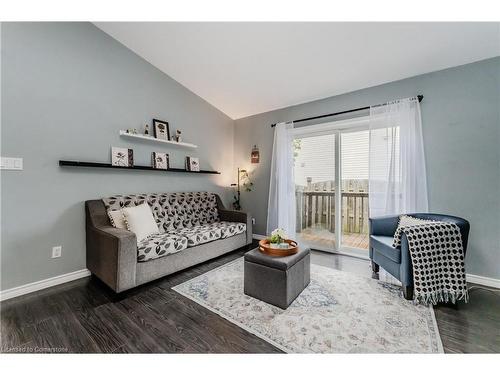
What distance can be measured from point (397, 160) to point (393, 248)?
123 cm

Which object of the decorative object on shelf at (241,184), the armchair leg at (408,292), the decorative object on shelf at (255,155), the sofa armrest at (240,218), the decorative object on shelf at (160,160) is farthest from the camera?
the decorative object on shelf at (241,184)

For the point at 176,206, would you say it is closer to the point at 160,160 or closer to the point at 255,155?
the point at 160,160

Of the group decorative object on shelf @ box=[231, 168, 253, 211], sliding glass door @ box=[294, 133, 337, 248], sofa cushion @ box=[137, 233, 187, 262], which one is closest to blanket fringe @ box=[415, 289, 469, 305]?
sliding glass door @ box=[294, 133, 337, 248]

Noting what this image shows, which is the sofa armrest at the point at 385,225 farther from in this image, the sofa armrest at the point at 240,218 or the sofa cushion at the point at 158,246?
the sofa cushion at the point at 158,246

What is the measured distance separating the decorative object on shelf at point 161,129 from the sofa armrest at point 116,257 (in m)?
1.56

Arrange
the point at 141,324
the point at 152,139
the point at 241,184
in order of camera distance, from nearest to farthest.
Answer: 1. the point at 141,324
2. the point at 152,139
3. the point at 241,184

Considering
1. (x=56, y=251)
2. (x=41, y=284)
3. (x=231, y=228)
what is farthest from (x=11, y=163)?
(x=231, y=228)

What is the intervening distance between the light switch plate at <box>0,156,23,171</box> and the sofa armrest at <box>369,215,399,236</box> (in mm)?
3817

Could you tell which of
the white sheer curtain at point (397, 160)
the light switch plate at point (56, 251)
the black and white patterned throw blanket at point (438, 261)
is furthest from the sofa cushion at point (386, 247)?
the light switch plate at point (56, 251)

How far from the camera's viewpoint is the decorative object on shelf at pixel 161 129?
3.13 metres

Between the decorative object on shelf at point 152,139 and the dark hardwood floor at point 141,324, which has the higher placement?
the decorative object on shelf at point 152,139

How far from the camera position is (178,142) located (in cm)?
334

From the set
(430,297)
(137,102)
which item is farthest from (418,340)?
(137,102)

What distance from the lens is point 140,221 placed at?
2.45m
